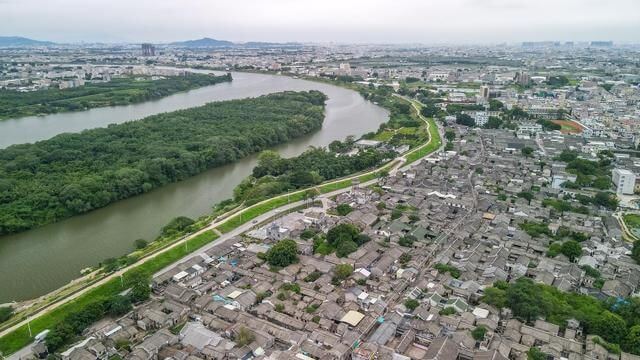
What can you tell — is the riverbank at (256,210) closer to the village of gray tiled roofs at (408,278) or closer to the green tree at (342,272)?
the village of gray tiled roofs at (408,278)

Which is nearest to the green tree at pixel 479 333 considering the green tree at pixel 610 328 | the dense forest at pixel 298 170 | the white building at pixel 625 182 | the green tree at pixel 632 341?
the green tree at pixel 610 328

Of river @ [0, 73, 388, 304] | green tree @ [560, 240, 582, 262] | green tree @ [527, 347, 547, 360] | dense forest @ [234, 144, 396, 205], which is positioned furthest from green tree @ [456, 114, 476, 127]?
green tree @ [527, 347, 547, 360]

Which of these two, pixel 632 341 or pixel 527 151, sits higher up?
pixel 527 151

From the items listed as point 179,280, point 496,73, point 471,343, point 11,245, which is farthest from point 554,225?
point 496,73

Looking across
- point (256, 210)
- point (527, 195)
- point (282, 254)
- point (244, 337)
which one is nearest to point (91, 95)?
point (256, 210)

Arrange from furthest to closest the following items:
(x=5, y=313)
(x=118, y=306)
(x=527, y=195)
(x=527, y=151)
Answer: (x=527, y=151) → (x=527, y=195) → (x=5, y=313) → (x=118, y=306)

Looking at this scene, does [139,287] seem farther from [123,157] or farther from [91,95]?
[91,95]

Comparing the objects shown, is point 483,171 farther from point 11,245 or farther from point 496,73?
point 496,73
